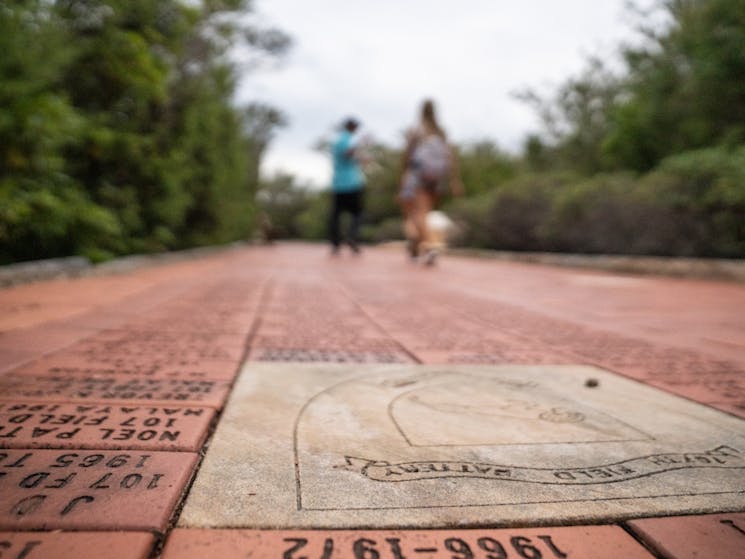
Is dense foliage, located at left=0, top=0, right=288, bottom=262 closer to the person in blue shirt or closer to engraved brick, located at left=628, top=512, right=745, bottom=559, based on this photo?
the person in blue shirt

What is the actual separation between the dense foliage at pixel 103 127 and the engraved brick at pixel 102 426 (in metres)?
2.46

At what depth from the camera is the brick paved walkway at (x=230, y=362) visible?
850 mm

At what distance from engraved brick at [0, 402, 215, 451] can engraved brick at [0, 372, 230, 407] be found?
51 millimetres

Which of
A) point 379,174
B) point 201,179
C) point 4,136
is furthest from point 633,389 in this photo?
point 379,174

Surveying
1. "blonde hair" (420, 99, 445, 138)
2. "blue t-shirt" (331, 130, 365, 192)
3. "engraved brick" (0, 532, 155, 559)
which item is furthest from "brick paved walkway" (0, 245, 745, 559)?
"blue t-shirt" (331, 130, 365, 192)

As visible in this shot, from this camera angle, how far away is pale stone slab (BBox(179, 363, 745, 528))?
0.94 metres

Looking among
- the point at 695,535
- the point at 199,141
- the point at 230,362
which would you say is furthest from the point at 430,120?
the point at 695,535

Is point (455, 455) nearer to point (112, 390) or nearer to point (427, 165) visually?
point (112, 390)

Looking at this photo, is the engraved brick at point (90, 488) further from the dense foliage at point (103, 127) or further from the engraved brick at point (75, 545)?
the dense foliage at point (103, 127)

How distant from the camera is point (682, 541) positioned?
2.85 feet

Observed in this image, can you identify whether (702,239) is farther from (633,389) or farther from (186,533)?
(186,533)

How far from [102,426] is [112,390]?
286mm

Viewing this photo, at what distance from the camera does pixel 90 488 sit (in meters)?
0.95

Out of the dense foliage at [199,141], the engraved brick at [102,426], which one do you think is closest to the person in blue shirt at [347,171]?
the dense foliage at [199,141]
